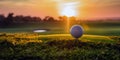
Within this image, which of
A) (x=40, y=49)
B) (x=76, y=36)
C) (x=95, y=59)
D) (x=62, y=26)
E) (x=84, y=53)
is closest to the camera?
(x=95, y=59)

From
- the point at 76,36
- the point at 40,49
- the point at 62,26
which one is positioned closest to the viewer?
the point at 40,49

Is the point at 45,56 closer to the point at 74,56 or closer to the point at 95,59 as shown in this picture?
the point at 74,56

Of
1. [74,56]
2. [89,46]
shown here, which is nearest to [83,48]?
[89,46]

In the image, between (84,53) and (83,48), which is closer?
(84,53)

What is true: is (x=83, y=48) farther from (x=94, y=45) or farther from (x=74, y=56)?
(x=74, y=56)

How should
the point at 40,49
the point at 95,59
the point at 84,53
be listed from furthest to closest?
the point at 40,49 < the point at 84,53 < the point at 95,59

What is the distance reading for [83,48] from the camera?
90.3 ft

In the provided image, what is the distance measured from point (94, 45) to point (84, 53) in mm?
3532

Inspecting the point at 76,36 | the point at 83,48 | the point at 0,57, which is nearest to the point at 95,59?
the point at 83,48

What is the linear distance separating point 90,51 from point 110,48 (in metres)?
2.64

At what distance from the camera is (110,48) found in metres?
27.6

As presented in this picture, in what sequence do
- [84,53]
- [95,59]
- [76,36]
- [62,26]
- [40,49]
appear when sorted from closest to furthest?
[95,59] → [84,53] → [40,49] → [76,36] → [62,26]

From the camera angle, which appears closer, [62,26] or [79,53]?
[79,53]

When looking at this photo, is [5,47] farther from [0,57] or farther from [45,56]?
[45,56]
